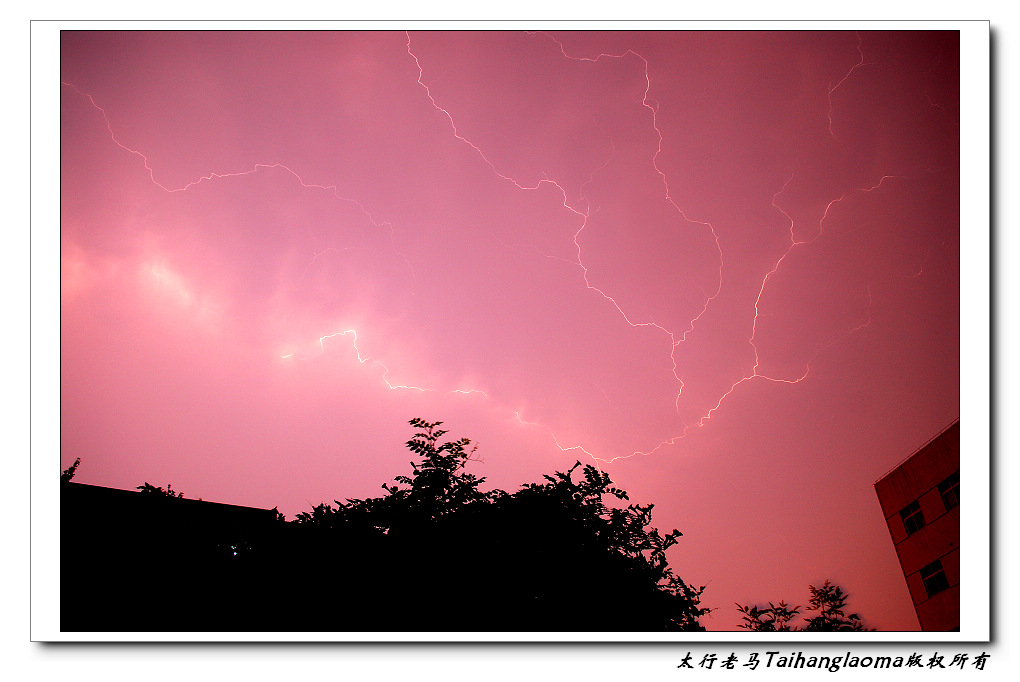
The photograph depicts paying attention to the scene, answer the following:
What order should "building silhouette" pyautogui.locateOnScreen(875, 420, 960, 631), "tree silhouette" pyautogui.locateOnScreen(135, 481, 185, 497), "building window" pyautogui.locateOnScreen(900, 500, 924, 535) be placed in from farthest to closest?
"building window" pyautogui.locateOnScreen(900, 500, 924, 535)
"tree silhouette" pyautogui.locateOnScreen(135, 481, 185, 497)
"building silhouette" pyautogui.locateOnScreen(875, 420, 960, 631)

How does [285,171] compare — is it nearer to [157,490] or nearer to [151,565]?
[157,490]

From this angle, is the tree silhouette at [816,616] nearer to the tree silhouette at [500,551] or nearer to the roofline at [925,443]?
the tree silhouette at [500,551]

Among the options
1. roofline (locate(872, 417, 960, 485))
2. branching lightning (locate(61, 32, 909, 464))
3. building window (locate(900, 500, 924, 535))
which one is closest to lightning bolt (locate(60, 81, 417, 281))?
branching lightning (locate(61, 32, 909, 464))

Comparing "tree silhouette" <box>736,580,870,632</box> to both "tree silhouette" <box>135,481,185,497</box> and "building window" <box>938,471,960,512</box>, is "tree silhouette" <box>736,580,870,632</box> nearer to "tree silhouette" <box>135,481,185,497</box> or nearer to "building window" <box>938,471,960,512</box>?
"building window" <box>938,471,960,512</box>

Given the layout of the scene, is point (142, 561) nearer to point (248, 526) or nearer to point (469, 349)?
point (248, 526)

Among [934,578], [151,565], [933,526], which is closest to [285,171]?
[151,565]

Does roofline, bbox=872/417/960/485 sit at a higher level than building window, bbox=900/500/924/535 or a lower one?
higher
